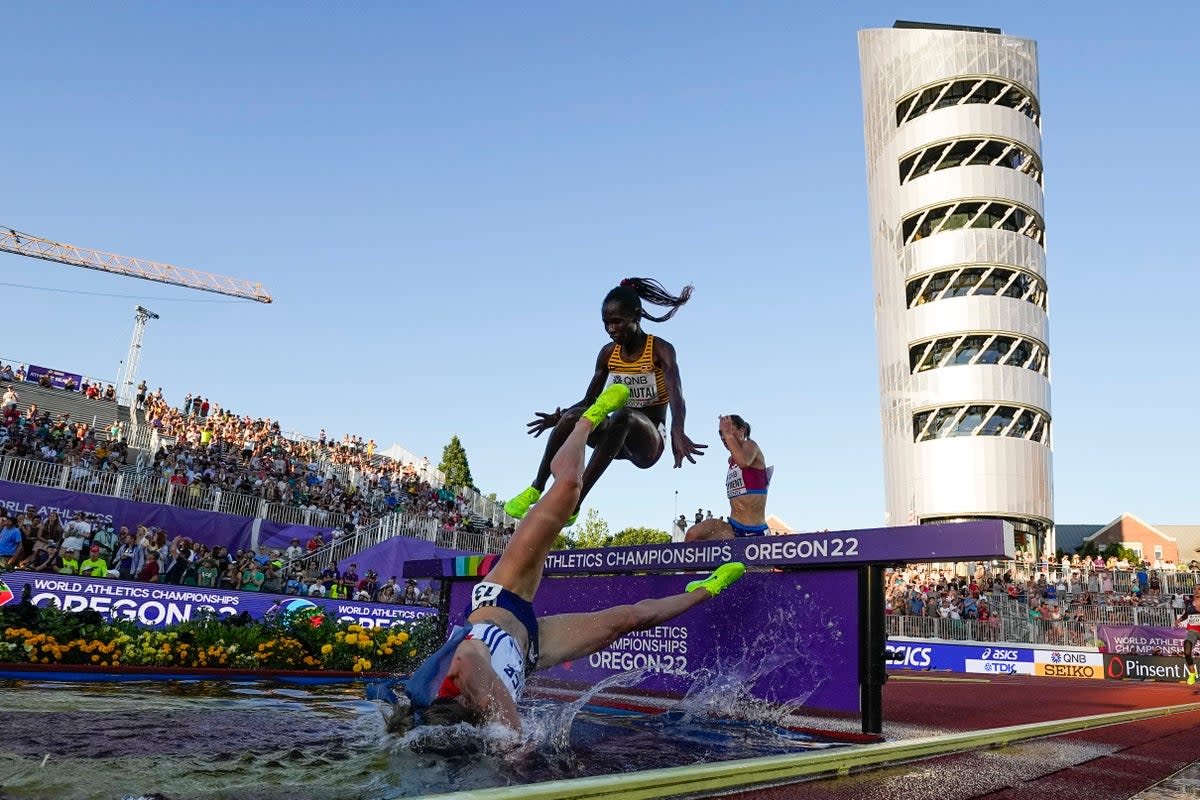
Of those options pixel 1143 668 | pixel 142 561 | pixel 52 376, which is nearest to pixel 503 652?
pixel 142 561

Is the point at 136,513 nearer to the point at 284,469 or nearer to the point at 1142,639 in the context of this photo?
the point at 284,469

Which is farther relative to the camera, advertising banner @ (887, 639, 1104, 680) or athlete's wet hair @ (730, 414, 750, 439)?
advertising banner @ (887, 639, 1104, 680)

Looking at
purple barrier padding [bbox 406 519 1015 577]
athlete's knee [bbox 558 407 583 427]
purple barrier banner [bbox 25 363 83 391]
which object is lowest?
purple barrier padding [bbox 406 519 1015 577]

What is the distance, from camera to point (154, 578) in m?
16.1

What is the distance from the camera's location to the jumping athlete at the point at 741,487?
875 centimetres

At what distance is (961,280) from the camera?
49562 mm

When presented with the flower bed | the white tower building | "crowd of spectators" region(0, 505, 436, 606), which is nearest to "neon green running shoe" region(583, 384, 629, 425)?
the flower bed

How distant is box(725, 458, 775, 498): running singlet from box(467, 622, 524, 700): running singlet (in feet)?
15.1

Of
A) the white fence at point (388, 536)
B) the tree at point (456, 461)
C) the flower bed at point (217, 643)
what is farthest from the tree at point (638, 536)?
the flower bed at point (217, 643)

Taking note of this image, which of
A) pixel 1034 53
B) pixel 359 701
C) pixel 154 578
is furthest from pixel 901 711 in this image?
pixel 1034 53

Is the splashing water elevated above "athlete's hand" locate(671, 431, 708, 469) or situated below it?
below

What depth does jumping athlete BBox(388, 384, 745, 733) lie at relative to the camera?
13.8 ft

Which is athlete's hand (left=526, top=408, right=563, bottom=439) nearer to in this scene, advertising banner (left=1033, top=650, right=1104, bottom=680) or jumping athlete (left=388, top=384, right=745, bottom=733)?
jumping athlete (left=388, top=384, right=745, bottom=733)

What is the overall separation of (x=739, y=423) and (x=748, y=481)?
66 cm
